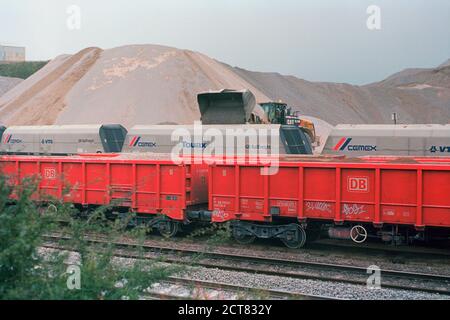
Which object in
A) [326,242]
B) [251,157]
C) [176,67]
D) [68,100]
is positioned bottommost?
[326,242]

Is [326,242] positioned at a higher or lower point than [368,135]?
lower

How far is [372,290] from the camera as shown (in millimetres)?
9766

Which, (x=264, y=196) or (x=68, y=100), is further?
(x=68, y=100)

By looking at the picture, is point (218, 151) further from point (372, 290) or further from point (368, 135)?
point (372, 290)

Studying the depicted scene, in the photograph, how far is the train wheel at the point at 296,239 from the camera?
13242 mm

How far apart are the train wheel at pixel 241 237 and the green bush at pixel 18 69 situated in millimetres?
97875

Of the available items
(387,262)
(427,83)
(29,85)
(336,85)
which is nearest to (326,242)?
(387,262)

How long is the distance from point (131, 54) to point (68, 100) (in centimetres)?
1204

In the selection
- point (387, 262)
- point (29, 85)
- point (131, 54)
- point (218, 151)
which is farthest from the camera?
point (29, 85)

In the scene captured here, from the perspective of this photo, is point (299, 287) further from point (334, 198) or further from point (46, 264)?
point (46, 264)

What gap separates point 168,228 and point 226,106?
11.6 m

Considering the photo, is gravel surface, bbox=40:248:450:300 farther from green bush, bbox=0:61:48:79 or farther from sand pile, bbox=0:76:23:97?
green bush, bbox=0:61:48:79

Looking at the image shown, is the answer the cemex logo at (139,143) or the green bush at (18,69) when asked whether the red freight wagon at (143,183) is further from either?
the green bush at (18,69)

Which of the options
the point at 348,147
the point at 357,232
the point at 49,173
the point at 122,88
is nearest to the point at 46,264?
the point at 357,232
